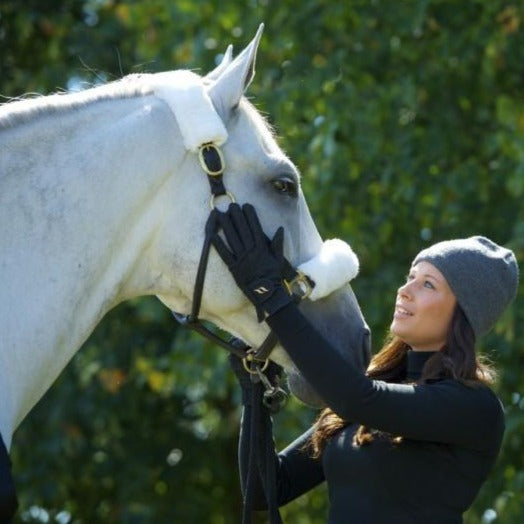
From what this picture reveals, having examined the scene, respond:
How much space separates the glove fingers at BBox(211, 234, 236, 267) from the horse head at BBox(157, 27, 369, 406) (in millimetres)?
41

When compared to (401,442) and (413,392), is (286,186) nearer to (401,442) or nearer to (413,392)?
(413,392)

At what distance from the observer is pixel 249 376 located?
3865 millimetres

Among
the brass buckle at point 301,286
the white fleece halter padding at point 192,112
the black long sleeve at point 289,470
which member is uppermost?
the white fleece halter padding at point 192,112

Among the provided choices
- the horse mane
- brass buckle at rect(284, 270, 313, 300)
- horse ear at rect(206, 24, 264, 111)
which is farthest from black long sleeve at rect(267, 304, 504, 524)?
the horse mane

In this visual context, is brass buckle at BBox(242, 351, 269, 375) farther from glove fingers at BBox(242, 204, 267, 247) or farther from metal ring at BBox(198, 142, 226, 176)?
metal ring at BBox(198, 142, 226, 176)

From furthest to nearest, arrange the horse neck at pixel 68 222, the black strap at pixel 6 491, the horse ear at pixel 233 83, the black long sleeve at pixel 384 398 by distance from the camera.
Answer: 1. the horse ear at pixel 233 83
2. the black long sleeve at pixel 384 398
3. the horse neck at pixel 68 222
4. the black strap at pixel 6 491

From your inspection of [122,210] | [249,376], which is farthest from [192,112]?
[249,376]

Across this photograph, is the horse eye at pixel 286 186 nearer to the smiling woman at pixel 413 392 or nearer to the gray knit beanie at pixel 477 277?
the smiling woman at pixel 413 392

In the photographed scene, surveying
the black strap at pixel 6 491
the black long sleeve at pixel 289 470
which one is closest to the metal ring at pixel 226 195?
the black long sleeve at pixel 289 470

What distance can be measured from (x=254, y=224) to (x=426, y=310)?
56 cm

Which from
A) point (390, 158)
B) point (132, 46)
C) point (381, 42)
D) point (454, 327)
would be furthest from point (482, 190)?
point (454, 327)

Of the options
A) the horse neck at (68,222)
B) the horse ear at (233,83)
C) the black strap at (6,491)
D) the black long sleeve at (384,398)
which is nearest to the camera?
the black strap at (6,491)

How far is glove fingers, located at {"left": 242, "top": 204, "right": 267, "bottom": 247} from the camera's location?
3504 mm

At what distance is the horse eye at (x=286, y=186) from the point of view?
363cm
